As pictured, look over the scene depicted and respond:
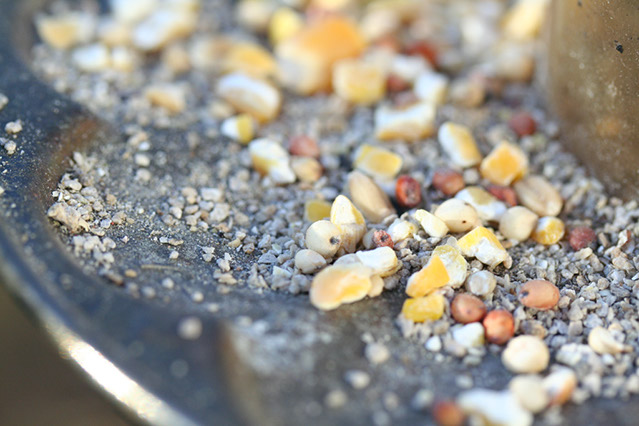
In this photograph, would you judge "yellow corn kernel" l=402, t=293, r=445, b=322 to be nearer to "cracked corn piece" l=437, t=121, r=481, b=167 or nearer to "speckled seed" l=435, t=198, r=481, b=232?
"speckled seed" l=435, t=198, r=481, b=232

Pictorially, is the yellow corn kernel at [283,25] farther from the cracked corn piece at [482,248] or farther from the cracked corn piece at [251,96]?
the cracked corn piece at [482,248]

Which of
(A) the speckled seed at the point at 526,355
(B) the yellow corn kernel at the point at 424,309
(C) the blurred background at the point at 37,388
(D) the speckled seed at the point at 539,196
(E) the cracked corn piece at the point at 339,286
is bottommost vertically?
(C) the blurred background at the point at 37,388

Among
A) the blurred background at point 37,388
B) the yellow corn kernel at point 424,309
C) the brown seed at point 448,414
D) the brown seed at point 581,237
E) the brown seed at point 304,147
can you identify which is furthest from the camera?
the blurred background at point 37,388

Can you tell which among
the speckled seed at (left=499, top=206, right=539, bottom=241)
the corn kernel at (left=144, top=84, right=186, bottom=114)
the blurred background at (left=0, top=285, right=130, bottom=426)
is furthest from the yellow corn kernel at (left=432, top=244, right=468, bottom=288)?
the blurred background at (left=0, top=285, right=130, bottom=426)

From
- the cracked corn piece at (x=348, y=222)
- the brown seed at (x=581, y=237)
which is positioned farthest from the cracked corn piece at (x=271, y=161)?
the brown seed at (x=581, y=237)

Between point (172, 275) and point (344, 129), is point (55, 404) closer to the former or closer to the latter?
point (172, 275)
